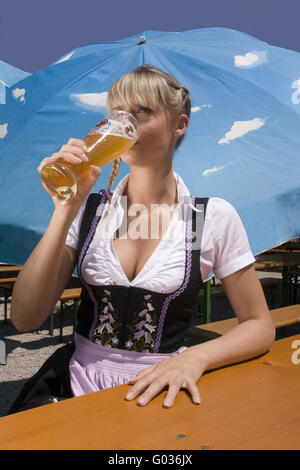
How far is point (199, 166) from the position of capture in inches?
81.7

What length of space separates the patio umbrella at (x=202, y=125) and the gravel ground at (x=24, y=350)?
2.23 m

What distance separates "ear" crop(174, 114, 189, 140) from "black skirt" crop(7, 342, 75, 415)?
0.82 m

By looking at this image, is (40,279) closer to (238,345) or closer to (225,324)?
(238,345)

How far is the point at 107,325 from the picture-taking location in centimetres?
130

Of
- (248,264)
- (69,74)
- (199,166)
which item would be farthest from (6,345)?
(248,264)

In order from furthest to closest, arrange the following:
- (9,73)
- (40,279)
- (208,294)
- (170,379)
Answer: (9,73)
(208,294)
(40,279)
(170,379)

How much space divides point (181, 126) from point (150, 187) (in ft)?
0.83

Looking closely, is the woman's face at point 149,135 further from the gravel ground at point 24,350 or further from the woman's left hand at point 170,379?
the gravel ground at point 24,350

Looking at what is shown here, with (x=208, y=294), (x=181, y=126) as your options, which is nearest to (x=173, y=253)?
(x=181, y=126)

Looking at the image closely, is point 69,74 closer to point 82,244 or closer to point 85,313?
point 82,244

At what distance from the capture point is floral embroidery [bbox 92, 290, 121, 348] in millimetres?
1293

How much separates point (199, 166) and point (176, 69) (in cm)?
60

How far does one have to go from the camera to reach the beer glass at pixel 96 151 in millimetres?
1096
